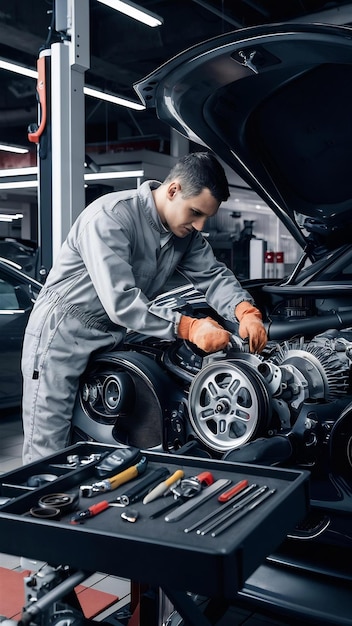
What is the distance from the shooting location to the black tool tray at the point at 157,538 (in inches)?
36.8

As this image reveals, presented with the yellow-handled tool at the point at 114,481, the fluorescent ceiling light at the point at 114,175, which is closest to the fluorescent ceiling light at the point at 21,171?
the fluorescent ceiling light at the point at 114,175

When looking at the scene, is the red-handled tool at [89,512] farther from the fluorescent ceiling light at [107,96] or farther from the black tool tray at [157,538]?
the fluorescent ceiling light at [107,96]

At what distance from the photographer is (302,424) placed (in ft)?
6.18

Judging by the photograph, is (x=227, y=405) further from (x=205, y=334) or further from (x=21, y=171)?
(x=21, y=171)

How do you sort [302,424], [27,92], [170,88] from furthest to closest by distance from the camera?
1. [27,92]
2. [170,88]
3. [302,424]

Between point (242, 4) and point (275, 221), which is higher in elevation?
point (242, 4)

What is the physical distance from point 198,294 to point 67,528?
6.01ft

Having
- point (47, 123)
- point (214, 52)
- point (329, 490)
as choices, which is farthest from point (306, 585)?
point (47, 123)

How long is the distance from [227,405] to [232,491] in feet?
2.42

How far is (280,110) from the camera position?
2.39 metres

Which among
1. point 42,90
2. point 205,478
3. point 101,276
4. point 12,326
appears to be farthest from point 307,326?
point 12,326

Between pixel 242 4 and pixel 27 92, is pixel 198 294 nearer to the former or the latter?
pixel 242 4

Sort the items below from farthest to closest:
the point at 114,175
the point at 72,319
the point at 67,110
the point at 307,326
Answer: the point at 114,175, the point at 67,110, the point at 307,326, the point at 72,319

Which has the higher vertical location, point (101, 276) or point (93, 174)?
point (93, 174)
